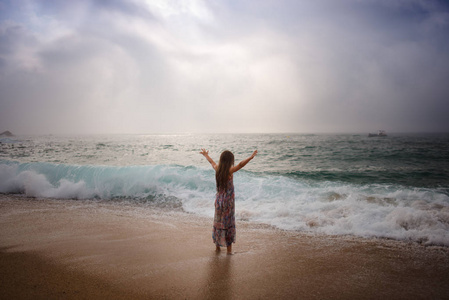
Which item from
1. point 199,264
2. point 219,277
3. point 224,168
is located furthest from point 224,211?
point 219,277

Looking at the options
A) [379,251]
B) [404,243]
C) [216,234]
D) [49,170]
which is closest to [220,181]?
[216,234]

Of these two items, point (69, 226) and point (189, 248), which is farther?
point (69, 226)

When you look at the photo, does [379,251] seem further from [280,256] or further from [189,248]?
[189,248]

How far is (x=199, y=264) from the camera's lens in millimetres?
3461

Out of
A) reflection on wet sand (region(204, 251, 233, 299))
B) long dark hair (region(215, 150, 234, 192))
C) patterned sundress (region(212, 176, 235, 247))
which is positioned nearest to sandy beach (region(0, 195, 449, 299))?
reflection on wet sand (region(204, 251, 233, 299))

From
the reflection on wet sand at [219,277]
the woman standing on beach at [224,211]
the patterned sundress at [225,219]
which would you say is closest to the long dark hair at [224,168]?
the woman standing on beach at [224,211]

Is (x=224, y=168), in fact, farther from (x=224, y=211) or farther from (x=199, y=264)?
(x=199, y=264)

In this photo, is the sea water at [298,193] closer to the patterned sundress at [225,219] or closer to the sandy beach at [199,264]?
the sandy beach at [199,264]

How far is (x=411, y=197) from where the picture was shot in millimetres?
7613

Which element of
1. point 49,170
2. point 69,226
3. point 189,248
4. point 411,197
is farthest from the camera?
point 49,170

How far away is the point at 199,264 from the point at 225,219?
2.63 feet

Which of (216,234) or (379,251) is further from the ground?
(216,234)

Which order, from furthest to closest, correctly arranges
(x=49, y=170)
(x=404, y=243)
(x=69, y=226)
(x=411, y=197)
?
(x=49, y=170) < (x=411, y=197) < (x=69, y=226) < (x=404, y=243)

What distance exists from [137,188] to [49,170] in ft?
19.1
